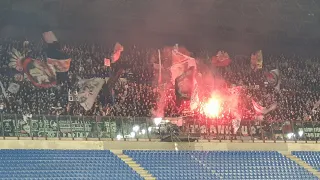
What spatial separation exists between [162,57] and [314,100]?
1125 cm

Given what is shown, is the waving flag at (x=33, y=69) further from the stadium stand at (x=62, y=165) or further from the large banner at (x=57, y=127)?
the stadium stand at (x=62, y=165)

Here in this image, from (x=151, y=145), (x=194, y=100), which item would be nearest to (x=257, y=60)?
(x=194, y=100)

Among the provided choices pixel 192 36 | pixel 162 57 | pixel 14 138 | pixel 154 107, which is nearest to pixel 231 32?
pixel 192 36

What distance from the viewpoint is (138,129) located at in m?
26.0

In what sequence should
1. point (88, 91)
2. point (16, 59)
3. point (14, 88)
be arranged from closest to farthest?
point (14, 88)
point (16, 59)
point (88, 91)

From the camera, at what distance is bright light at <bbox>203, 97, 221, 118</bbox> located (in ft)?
108

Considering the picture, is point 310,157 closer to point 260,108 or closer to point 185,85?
point 260,108

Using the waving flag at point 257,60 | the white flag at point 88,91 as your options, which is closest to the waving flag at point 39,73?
the white flag at point 88,91

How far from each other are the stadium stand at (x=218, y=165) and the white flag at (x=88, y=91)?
596 cm

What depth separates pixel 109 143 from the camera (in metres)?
25.8

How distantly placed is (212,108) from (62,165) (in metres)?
12.7

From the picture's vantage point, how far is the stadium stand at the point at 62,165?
22.7m

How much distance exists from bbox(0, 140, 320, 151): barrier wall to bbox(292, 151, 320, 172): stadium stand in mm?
239

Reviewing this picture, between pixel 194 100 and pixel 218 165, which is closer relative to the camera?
pixel 218 165
